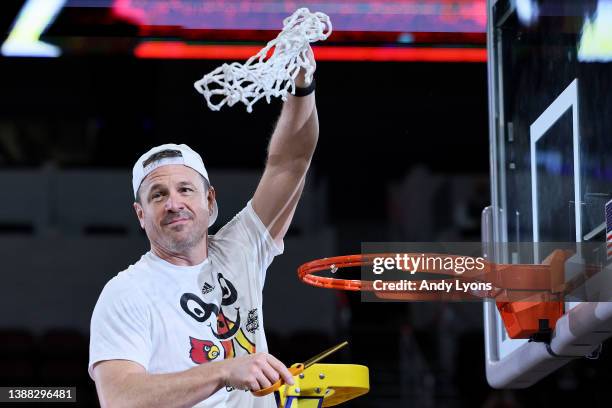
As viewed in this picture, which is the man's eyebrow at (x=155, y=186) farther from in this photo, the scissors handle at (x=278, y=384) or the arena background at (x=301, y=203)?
the arena background at (x=301, y=203)

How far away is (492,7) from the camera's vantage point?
4.08 meters

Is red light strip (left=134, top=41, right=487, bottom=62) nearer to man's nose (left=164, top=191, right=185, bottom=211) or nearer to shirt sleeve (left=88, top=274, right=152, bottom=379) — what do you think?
man's nose (left=164, top=191, right=185, bottom=211)

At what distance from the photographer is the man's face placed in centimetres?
325

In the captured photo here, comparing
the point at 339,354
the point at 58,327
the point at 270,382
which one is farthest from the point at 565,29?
the point at 58,327

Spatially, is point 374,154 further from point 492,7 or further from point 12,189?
point 492,7

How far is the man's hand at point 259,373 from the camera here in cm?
256

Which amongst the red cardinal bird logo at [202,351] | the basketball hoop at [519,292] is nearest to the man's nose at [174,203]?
the red cardinal bird logo at [202,351]

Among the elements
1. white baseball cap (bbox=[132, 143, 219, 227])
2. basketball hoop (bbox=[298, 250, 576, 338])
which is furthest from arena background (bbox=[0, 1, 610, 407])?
white baseball cap (bbox=[132, 143, 219, 227])

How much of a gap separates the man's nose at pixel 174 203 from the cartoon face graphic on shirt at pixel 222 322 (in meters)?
0.25

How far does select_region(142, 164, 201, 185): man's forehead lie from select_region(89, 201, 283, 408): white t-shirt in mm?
229

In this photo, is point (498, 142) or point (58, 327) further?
point (58, 327)

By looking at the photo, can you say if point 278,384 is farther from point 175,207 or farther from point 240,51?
point 240,51

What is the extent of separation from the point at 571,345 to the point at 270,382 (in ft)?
3.78

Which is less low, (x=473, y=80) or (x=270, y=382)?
(x=473, y=80)
